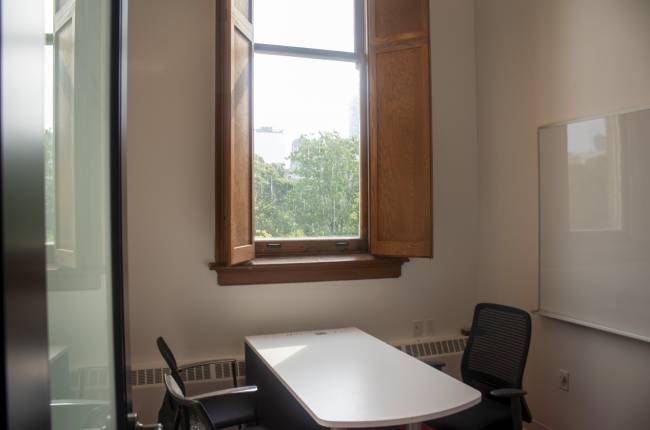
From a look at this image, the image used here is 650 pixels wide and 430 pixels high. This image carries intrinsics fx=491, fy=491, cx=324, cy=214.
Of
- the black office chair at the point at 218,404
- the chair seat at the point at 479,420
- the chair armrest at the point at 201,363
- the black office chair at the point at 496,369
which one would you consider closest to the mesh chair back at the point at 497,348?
the black office chair at the point at 496,369

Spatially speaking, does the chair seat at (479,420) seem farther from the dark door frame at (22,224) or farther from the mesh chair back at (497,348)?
the dark door frame at (22,224)

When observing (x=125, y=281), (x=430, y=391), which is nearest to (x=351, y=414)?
(x=430, y=391)

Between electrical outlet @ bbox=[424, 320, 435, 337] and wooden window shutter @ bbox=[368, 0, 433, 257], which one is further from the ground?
wooden window shutter @ bbox=[368, 0, 433, 257]

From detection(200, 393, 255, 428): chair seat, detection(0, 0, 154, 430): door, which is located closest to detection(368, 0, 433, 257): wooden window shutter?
detection(200, 393, 255, 428): chair seat

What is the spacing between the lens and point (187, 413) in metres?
1.95

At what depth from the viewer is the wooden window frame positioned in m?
3.53

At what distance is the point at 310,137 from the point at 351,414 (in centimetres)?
224

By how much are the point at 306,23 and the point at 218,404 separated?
269 centimetres

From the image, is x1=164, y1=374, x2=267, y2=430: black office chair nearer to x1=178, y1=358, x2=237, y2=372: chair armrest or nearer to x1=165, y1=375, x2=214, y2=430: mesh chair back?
x1=165, y1=375, x2=214, y2=430: mesh chair back

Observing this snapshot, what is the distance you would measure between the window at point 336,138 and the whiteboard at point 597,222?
782 millimetres

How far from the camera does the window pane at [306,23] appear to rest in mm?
3564

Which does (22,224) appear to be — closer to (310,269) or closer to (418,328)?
(310,269)

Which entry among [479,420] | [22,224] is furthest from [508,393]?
[22,224]

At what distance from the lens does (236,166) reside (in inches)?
119
